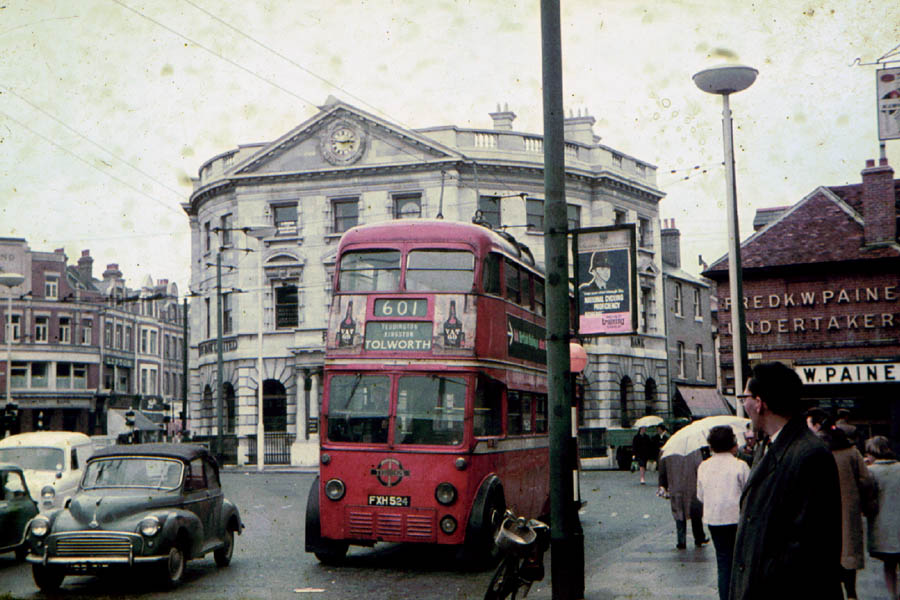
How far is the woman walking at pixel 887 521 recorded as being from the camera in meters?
9.42

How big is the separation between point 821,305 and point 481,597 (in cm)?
1960

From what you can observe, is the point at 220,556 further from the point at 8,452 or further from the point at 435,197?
the point at 435,197

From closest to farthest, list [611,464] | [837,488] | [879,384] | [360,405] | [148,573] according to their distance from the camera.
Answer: [837,488] → [148,573] → [360,405] → [879,384] → [611,464]

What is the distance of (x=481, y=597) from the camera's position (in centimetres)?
1091

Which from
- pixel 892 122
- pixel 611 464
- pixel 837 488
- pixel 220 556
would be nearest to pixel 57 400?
pixel 611 464

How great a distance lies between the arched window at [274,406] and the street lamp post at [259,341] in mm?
373

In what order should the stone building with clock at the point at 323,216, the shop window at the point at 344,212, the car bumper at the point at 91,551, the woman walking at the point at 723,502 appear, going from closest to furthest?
the woman walking at the point at 723,502
the car bumper at the point at 91,551
the stone building with clock at the point at 323,216
the shop window at the point at 344,212

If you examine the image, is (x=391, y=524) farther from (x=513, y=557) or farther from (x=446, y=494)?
(x=513, y=557)

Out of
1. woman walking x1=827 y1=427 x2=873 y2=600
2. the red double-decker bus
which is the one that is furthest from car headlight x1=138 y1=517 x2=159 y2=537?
woman walking x1=827 y1=427 x2=873 y2=600

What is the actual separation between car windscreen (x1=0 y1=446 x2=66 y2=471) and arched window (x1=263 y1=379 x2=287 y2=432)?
91.4 ft

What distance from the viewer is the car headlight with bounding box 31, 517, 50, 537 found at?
11125 mm

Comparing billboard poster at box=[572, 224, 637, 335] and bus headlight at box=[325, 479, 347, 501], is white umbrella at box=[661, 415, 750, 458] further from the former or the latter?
bus headlight at box=[325, 479, 347, 501]

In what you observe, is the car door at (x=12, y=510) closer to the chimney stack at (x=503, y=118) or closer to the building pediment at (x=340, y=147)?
the building pediment at (x=340, y=147)

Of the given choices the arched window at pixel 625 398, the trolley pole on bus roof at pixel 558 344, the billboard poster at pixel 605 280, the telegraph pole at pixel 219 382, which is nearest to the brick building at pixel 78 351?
→ the telegraph pole at pixel 219 382
